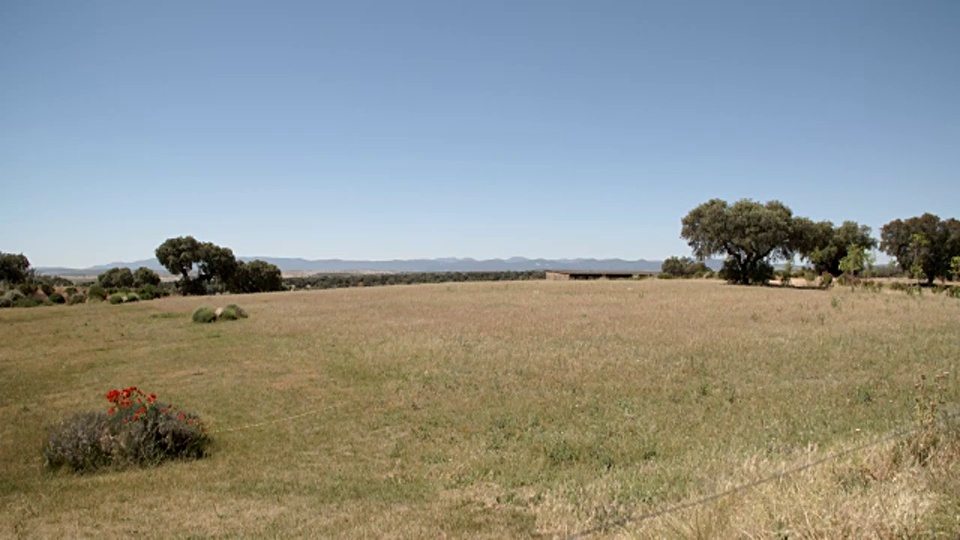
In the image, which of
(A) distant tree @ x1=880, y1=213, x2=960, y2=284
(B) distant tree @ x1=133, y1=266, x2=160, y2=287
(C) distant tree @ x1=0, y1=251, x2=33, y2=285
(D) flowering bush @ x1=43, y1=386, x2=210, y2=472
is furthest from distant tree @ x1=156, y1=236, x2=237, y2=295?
(A) distant tree @ x1=880, y1=213, x2=960, y2=284

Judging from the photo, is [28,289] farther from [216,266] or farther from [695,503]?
[695,503]

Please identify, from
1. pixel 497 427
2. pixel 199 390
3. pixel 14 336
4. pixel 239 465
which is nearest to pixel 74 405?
pixel 199 390

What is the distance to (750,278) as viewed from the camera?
198ft

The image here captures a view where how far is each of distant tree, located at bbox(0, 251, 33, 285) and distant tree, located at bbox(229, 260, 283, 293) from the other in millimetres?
27406

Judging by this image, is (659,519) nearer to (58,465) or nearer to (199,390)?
(58,465)

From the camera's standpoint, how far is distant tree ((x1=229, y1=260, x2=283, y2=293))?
83.4 m

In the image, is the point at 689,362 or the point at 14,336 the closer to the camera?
the point at 689,362

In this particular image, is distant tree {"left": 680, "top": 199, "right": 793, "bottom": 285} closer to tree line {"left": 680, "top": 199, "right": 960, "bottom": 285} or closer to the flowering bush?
tree line {"left": 680, "top": 199, "right": 960, "bottom": 285}

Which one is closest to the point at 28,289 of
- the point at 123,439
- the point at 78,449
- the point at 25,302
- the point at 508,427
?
the point at 25,302

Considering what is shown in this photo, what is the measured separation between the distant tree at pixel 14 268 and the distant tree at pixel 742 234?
88112 millimetres

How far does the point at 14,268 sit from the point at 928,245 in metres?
123

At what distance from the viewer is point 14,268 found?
79.1 metres


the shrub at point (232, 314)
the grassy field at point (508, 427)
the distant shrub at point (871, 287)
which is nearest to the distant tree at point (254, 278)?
the shrub at point (232, 314)

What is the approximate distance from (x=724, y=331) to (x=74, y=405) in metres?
22.3
